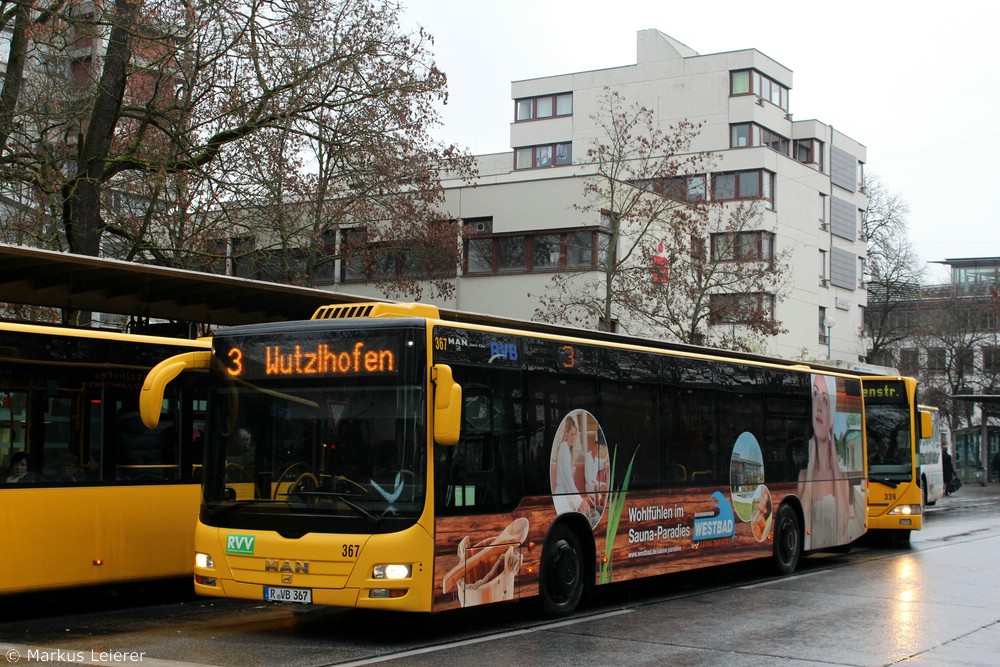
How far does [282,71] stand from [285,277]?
26.4ft

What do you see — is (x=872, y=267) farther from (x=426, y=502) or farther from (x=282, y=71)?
(x=426, y=502)

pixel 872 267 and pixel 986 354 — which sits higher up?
pixel 872 267

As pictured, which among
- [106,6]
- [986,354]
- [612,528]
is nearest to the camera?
[612,528]

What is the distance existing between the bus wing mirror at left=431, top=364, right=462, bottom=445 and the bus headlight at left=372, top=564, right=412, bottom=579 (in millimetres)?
1061

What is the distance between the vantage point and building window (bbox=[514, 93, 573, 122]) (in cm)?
6206

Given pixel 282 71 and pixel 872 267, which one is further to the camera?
pixel 872 267

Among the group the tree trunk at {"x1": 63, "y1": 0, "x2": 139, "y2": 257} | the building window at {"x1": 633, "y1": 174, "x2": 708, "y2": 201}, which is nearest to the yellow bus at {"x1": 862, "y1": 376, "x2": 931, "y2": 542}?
the tree trunk at {"x1": 63, "y1": 0, "x2": 139, "y2": 257}

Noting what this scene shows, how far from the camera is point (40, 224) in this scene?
78.0 feet

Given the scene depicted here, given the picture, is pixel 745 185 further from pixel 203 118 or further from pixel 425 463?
pixel 425 463

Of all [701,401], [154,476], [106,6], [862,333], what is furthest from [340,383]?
[862,333]

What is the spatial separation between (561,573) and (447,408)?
2.91 metres

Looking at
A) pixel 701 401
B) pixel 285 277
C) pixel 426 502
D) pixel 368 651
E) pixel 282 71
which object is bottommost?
pixel 368 651

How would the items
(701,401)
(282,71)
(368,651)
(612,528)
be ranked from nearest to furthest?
(368,651), (612,528), (701,401), (282,71)

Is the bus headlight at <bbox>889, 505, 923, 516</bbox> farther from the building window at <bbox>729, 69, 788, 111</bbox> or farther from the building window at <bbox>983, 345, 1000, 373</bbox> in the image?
the building window at <bbox>983, 345, 1000, 373</bbox>
